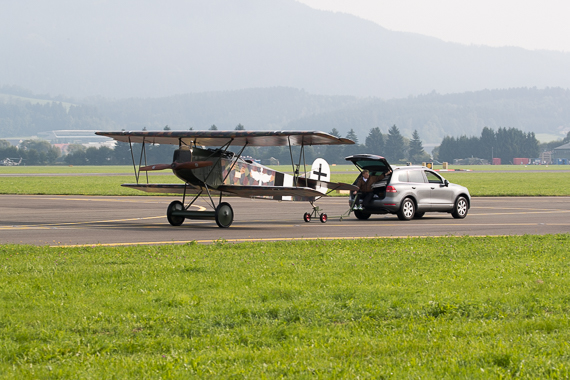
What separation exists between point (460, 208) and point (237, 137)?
817cm

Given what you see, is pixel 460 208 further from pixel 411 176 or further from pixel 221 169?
pixel 221 169

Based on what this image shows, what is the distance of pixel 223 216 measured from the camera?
18.0 m

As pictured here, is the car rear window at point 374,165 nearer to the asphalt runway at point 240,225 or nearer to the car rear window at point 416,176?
the car rear window at point 416,176

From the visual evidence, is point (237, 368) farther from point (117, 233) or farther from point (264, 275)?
point (117, 233)

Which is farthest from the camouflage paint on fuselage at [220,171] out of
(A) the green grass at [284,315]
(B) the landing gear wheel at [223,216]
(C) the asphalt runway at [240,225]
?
(A) the green grass at [284,315]

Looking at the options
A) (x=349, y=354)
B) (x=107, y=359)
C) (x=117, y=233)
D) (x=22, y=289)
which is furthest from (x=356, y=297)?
(x=117, y=233)

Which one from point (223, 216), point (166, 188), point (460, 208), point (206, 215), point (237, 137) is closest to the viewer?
point (223, 216)

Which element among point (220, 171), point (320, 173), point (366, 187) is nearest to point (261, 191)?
point (220, 171)

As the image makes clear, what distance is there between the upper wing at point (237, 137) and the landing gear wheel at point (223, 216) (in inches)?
80.5

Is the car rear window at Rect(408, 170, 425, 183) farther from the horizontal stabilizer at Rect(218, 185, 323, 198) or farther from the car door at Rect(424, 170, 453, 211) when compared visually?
the horizontal stabilizer at Rect(218, 185, 323, 198)

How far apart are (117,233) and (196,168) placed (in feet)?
11.3

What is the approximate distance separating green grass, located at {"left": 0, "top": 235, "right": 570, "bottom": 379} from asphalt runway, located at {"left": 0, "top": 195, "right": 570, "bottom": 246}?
3.65 meters

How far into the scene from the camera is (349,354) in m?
5.58

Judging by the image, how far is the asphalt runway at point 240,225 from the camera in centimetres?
1502
